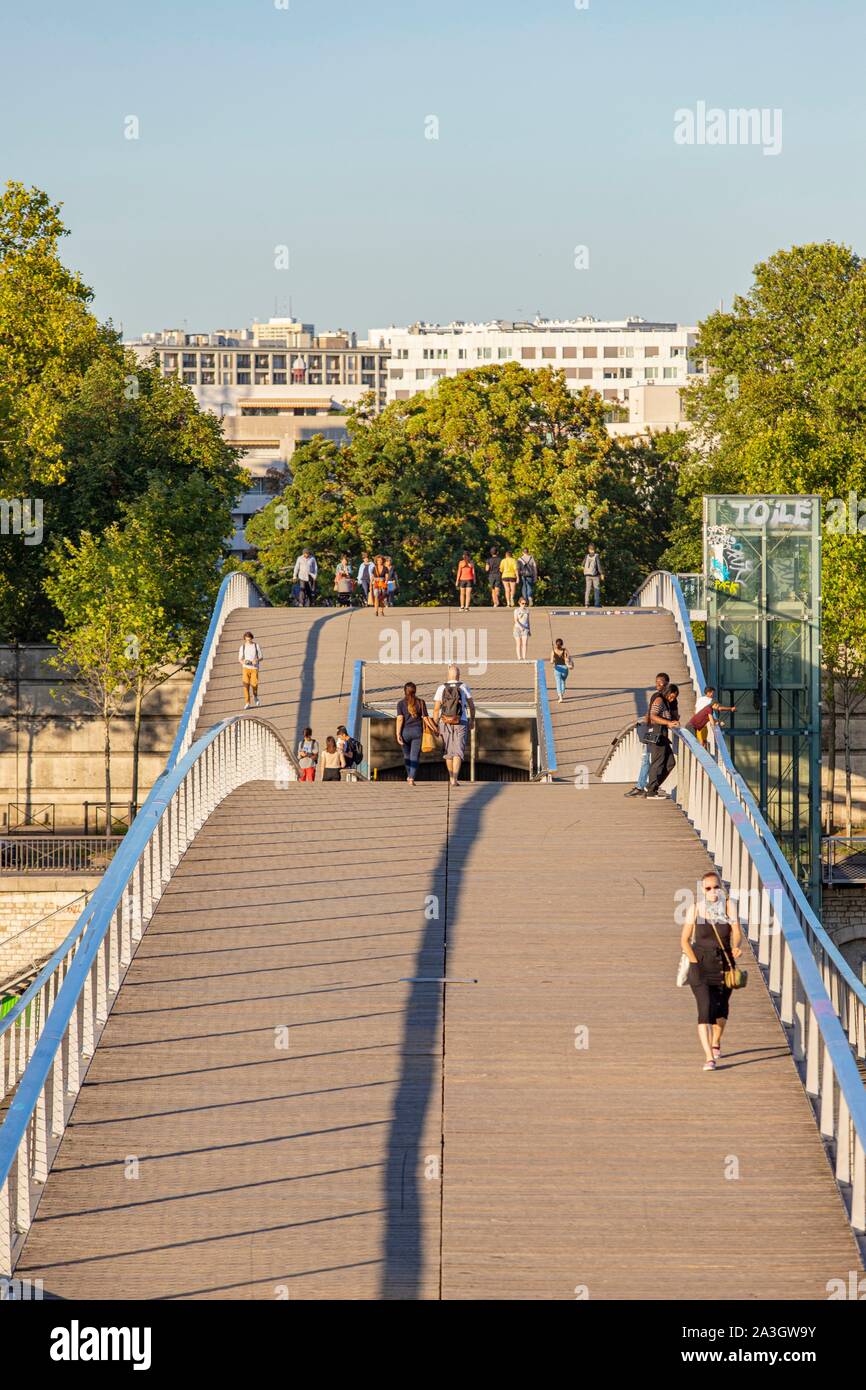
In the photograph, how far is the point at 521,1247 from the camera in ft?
32.7

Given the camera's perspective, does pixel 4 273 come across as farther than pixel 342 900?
Yes

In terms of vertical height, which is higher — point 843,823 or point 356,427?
point 356,427

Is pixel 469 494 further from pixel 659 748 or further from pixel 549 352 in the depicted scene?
pixel 549 352

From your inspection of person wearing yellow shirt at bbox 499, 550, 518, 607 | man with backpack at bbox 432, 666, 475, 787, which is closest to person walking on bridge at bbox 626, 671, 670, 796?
man with backpack at bbox 432, 666, 475, 787

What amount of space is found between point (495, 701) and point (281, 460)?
9476cm

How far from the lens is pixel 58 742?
42156 mm

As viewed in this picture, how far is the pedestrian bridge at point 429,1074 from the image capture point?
32.4 feet

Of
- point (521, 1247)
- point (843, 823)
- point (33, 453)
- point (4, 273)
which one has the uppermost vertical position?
point (4, 273)

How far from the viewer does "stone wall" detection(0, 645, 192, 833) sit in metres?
41.7
